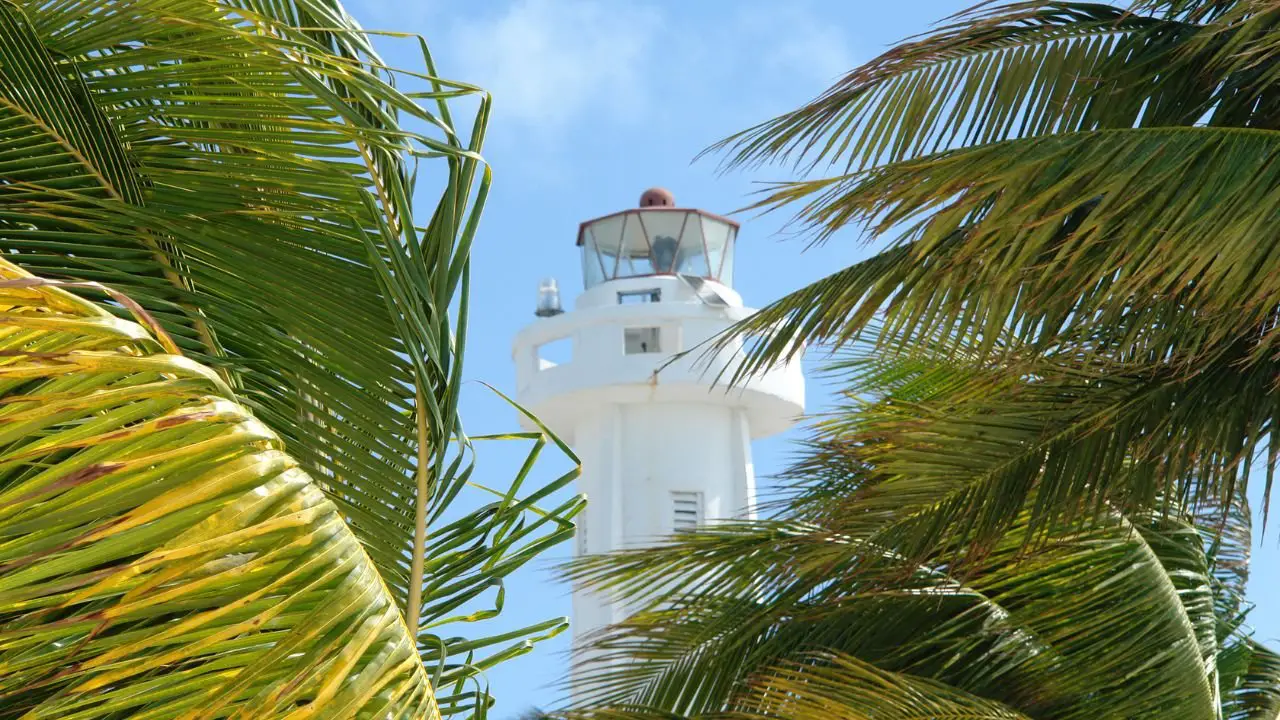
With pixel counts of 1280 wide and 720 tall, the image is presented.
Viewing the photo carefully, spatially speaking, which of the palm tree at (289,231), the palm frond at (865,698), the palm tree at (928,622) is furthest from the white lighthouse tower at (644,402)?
the palm tree at (289,231)

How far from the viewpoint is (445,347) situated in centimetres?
296

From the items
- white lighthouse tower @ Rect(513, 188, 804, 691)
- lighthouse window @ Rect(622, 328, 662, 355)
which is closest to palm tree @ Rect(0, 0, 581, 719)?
white lighthouse tower @ Rect(513, 188, 804, 691)

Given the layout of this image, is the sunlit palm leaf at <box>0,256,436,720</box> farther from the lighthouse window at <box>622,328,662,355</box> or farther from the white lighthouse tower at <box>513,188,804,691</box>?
the lighthouse window at <box>622,328,662,355</box>

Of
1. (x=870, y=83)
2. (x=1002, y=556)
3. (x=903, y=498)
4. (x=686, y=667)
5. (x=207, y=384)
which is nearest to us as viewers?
(x=207, y=384)

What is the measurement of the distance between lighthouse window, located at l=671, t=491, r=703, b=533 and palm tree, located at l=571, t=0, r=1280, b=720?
12.6 m

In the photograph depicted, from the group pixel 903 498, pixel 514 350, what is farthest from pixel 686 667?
pixel 514 350

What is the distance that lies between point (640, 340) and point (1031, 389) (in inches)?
641

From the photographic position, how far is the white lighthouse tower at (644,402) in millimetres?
20266

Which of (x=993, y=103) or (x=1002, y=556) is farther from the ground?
(x=993, y=103)

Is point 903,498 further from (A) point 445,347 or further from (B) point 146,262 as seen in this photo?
(B) point 146,262

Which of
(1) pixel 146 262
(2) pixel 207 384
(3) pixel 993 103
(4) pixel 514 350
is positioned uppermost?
(4) pixel 514 350

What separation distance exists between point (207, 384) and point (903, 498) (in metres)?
4.09

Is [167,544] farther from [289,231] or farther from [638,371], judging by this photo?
[638,371]

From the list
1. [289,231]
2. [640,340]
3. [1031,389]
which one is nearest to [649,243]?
[640,340]
